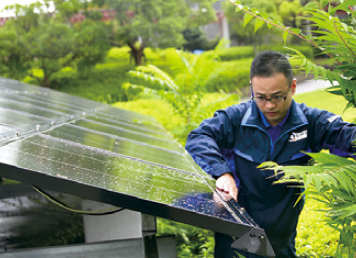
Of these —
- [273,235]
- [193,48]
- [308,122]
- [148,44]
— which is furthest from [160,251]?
[193,48]

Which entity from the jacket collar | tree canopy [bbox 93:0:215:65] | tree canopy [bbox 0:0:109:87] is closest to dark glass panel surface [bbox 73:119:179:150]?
the jacket collar

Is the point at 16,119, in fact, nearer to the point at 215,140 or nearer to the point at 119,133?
the point at 119,133

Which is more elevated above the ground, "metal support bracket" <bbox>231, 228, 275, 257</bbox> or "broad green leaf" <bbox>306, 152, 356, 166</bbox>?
"broad green leaf" <bbox>306, 152, 356, 166</bbox>

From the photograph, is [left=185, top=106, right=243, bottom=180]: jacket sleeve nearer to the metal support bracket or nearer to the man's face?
the man's face

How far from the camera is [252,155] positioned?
3346 millimetres

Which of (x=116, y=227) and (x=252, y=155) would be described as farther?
(x=116, y=227)

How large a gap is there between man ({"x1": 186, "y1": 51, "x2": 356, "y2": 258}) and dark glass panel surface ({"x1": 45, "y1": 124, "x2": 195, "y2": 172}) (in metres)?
0.25

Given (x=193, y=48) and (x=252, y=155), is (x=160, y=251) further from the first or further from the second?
(x=193, y=48)

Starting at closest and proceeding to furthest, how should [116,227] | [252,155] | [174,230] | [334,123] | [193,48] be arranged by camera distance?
[334,123] → [252,155] → [116,227] → [174,230] → [193,48]

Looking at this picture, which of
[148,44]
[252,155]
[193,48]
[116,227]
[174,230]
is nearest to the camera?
[252,155]

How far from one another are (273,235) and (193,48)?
2016 cm

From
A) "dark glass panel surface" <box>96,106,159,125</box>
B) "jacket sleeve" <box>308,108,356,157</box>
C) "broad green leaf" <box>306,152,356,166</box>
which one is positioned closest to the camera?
"broad green leaf" <box>306,152,356,166</box>

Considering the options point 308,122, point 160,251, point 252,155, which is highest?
point 308,122

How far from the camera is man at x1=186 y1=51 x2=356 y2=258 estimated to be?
312cm
